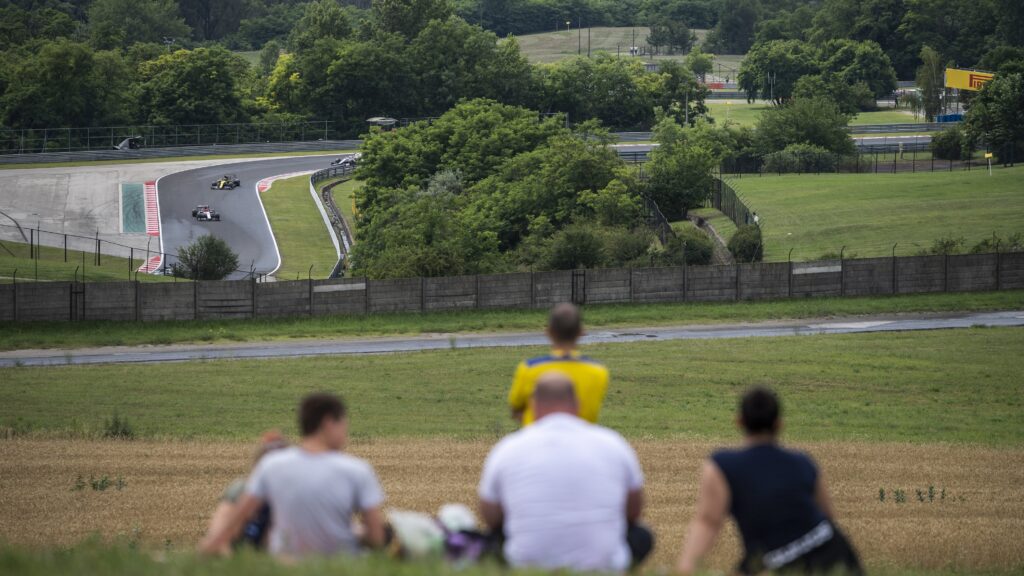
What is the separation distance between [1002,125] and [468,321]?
70.7 m

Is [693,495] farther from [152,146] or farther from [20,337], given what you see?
[152,146]

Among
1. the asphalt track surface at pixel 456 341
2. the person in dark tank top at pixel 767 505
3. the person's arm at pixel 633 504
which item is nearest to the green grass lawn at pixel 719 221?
the asphalt track surface at pixel 456 341

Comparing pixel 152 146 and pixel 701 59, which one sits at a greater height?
pixel 701 59

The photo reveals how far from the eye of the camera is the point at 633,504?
8.96 m

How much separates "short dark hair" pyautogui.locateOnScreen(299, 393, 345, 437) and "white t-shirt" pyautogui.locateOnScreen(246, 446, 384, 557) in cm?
22

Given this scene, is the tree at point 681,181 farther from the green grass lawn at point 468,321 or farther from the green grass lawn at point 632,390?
the green grass lawn at point 632,390

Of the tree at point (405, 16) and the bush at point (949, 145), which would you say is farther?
the tree at point (405, 16)

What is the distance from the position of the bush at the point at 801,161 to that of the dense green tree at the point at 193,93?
6105cm

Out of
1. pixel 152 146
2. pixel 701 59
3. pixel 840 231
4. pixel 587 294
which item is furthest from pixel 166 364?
pixel 701 59

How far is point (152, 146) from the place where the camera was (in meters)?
130

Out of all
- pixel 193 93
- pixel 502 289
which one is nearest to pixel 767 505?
pixel 502 289

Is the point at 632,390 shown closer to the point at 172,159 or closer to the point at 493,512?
the point at 493,512

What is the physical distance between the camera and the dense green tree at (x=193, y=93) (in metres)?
132

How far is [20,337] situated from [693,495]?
33.2m
